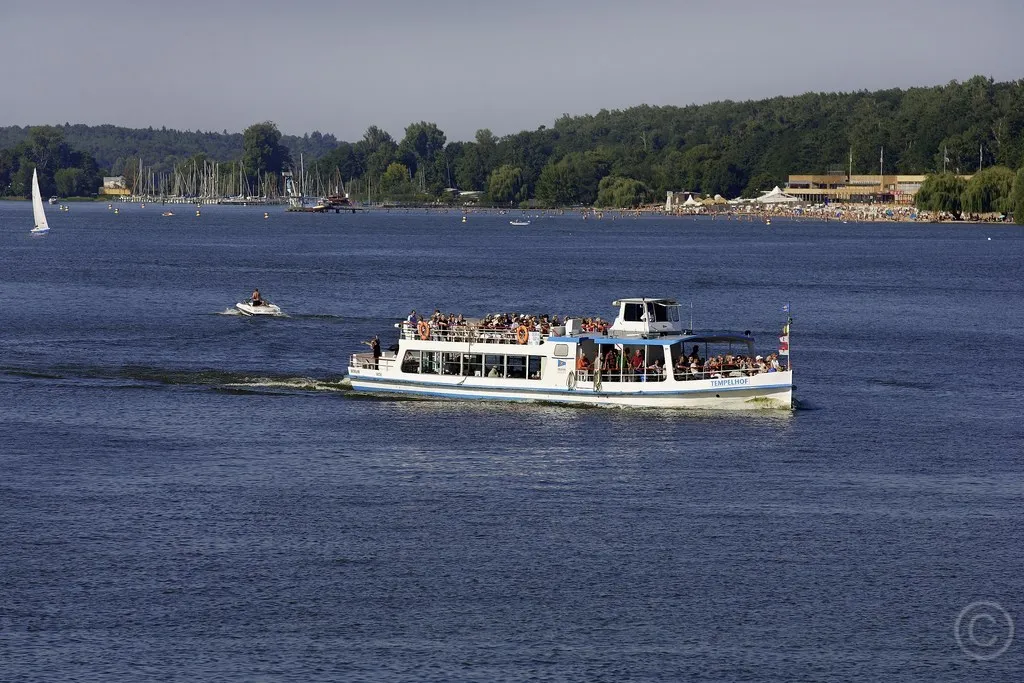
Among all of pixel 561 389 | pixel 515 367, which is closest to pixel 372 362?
pixel 515 367

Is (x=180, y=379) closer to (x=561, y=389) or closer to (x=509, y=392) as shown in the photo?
(x=509, y=392)

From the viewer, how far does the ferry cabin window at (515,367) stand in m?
76.2

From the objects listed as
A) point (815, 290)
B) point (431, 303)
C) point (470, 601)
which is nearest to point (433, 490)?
point (470, 601)

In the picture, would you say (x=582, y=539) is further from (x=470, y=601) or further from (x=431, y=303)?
(x=431, y=303)

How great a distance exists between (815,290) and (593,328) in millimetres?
79416

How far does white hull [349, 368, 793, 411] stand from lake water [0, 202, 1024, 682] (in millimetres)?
1062

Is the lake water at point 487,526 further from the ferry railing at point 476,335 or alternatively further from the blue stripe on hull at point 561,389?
the ferry railing at point 476,335

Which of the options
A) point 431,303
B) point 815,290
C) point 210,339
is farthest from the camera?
point 815,290

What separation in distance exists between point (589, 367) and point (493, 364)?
17.2 ft

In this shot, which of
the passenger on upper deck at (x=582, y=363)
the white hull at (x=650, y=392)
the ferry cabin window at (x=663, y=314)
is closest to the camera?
the white hull at (x=650, y=392)

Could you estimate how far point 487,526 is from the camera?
173 ft

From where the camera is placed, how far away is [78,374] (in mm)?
83688

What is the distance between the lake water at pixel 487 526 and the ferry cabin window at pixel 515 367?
2.67 m

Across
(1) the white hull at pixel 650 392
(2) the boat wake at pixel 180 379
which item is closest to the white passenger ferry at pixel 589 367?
(1) the white hull at pixel 650 392
